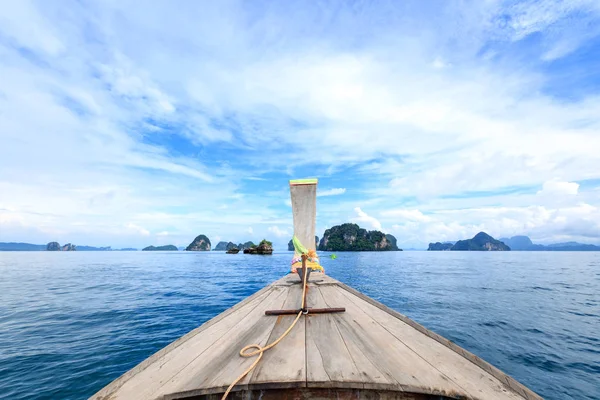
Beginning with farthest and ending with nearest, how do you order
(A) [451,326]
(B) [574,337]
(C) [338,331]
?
(A) [451,326], (B) [574,337], (C) [338,331]

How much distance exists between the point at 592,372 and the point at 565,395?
1.96 m

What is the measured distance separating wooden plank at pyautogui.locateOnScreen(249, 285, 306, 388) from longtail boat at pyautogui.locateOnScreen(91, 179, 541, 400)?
0.01 meters

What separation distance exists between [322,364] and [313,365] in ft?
0.37

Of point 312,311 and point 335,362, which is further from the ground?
point 312,311

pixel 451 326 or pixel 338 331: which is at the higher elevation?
pixel 338 331

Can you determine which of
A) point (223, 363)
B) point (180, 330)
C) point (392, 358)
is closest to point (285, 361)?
point (223, 363)

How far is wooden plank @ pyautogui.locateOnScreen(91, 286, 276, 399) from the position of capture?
2.76 m

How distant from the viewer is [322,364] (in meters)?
3.05

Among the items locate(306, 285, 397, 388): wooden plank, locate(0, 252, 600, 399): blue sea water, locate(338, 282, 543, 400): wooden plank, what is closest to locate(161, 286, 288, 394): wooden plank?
locate(306, 285, 397, 388): wooden plank

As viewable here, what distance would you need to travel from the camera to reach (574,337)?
9.59 m

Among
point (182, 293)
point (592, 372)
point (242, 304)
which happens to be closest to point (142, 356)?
point (242, 304)

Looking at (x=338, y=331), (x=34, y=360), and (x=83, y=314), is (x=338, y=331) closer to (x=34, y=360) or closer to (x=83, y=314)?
(x=34, y=360)

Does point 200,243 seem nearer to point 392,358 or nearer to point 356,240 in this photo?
point 356,240

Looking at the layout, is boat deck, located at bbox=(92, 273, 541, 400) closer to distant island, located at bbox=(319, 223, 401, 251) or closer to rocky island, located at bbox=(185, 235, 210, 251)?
distant island, located at bbox=(319, 223, 401, 251)
